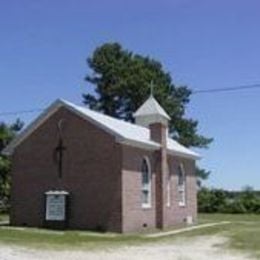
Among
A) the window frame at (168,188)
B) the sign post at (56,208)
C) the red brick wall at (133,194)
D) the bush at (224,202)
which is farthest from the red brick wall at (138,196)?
the bush at (224,202)

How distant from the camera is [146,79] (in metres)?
62.6

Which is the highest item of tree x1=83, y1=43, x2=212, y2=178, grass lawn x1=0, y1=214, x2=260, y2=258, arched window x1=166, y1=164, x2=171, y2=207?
tree x1=83, y1=43, x2=212, y2=178

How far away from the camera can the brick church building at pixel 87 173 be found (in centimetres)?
3108

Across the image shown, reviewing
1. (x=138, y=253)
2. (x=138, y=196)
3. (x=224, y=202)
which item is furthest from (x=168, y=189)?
(x=224, y=202)

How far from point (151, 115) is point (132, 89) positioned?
24588mm

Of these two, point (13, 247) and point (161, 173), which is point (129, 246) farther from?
point (161, 173)

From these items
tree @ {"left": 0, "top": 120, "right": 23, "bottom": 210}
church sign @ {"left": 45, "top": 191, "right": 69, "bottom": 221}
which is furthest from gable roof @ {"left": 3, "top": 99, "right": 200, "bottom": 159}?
tree @ {"left": 0, "top": 120, "right": 23, "bottom": 210}

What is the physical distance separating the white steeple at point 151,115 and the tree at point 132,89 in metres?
22.3

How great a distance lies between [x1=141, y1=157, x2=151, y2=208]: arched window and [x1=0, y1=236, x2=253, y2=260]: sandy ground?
30.7 ft

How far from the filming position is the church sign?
3194cm

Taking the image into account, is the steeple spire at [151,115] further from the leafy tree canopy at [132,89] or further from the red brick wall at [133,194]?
the leafy tree canopy at [132,89]

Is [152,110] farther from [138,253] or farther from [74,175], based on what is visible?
[138,253]

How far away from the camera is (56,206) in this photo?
32.2 meters

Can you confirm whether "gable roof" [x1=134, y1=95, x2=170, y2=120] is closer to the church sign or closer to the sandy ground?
the church sign
